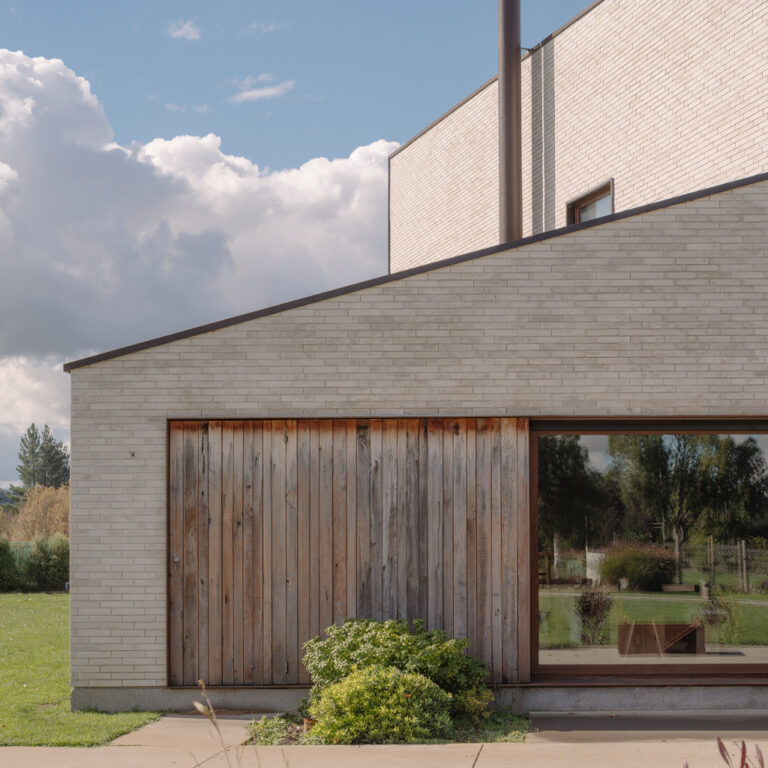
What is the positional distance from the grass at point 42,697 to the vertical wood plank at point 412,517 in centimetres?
254

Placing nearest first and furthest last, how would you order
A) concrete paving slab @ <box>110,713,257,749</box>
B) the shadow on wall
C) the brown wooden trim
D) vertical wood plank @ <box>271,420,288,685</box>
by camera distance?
concrete paving slab @ <box>110,713,257,749</box>, vertical wood plank @ <box>271,420,288,685</box>, the brown wooden trim, the shadow on wall

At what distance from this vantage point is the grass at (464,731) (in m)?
6.76

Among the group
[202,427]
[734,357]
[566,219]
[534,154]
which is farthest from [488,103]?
[202,427]

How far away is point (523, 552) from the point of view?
807cm

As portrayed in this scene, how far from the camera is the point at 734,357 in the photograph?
8.16 metres

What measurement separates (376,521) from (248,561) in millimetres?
1279

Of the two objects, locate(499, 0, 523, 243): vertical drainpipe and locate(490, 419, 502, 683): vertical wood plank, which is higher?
locate(499, 0, 523, 243): vertical drainpipe

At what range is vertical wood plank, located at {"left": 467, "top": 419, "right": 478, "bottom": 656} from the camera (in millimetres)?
7977

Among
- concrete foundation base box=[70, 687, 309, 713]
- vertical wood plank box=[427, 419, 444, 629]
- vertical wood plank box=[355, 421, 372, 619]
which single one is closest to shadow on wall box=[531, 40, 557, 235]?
vertical wood plank box=[427, 419, 444, 629]

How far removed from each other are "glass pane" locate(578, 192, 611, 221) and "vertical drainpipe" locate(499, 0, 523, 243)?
98cm

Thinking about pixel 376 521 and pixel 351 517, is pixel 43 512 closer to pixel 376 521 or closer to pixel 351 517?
pixel 351 517

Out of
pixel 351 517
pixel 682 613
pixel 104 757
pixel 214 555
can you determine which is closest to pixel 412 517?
pixel 351 517

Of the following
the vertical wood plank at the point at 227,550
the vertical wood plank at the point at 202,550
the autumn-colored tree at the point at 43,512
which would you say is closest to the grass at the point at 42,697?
the vertical wood plank at the point at 202,550

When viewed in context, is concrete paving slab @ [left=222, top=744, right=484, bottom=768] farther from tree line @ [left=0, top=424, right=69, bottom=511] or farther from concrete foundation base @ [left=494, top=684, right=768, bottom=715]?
tree line @ [left=0, top=424, right=69, bottom=511]
